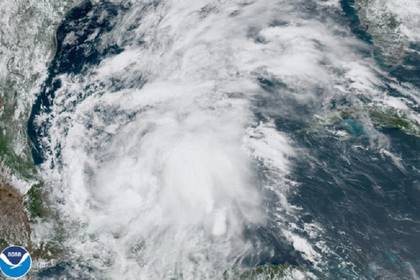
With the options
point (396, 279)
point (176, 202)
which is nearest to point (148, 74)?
point (176, 202)

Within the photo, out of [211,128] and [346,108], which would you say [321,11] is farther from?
[211,128]

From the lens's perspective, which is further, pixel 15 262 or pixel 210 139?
pixel 210 139

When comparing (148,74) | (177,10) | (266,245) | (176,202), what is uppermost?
(177,10)

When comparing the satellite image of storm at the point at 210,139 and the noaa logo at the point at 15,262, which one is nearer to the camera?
the satellite image of storm at the point at 210,139

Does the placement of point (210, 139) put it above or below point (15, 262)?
above
